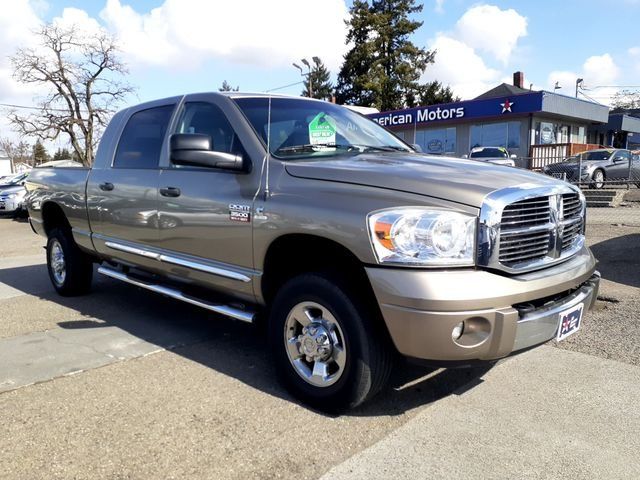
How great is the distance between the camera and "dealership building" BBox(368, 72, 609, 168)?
2736 centimetres

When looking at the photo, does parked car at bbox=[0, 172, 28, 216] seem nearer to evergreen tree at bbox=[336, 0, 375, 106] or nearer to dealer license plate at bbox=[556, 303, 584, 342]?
dealer license plate at bbox=[556, 303, 584, 342]

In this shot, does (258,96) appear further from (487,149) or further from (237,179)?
(487,149)

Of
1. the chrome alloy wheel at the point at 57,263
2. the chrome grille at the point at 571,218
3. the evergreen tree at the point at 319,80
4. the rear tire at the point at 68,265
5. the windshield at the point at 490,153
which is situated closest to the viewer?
the chrome grille at the point at 571,218

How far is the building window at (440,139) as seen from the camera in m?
31.4

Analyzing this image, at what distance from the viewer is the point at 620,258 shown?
7344 mm

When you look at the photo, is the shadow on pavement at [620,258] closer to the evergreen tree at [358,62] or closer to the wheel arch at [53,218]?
the wheel arch at [53,218]

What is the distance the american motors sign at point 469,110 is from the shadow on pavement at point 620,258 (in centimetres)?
1993

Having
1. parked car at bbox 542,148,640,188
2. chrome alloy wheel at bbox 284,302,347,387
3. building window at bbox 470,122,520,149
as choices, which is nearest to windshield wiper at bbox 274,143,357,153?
chrome alloy wheel at bbox 284,302,347,387

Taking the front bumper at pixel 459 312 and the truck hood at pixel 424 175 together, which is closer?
the front bumper at pixel 459 312

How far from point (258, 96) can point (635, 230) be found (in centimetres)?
789

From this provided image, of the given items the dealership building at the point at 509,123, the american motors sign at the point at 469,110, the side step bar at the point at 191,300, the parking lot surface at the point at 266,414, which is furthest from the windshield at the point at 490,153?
the side step bar at the point at 191,300

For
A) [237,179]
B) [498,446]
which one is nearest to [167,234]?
[237,179]

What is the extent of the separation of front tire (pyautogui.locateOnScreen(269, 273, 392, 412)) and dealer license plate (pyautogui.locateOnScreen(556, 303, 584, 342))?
0.97 m

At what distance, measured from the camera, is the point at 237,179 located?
145 inches
